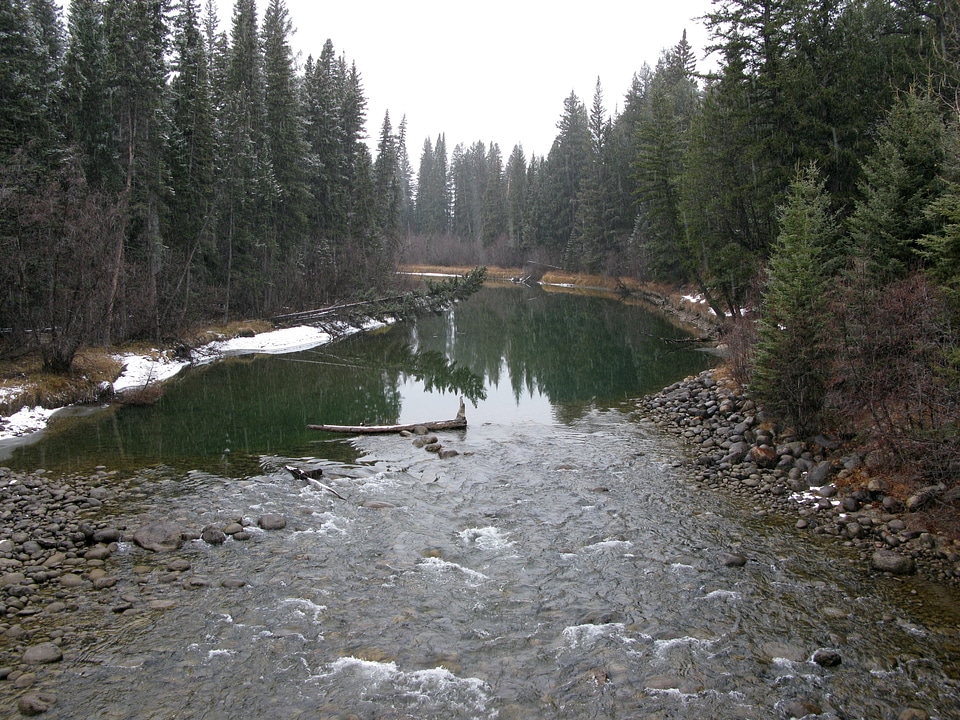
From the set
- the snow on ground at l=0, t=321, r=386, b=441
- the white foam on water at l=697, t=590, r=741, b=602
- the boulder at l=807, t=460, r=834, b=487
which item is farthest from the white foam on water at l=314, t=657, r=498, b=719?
the snow on ground at l=0, t=321, r=386, b=441

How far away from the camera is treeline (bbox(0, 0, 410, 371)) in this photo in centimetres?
2175

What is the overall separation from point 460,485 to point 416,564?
12.7 ft

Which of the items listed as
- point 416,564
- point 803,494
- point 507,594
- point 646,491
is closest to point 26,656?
point 416,564

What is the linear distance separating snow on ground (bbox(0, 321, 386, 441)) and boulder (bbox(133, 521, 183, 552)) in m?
8.51

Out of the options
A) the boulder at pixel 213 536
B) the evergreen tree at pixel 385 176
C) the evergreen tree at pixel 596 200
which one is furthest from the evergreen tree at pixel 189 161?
the evergreen tree at pixel 596 200

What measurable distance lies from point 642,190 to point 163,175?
25.3 metres

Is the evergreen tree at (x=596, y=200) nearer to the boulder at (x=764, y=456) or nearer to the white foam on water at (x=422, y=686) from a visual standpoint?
the boulder at (x=764, y=456)

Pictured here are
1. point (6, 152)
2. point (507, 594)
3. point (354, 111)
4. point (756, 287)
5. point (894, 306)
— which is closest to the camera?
point (507, 594)

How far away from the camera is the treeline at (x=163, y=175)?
2175cm

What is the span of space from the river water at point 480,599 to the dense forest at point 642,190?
4153mm

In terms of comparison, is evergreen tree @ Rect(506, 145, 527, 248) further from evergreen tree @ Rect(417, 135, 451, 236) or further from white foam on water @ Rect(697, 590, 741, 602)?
white foam on water @ Rect(697, 590, 741, 602)

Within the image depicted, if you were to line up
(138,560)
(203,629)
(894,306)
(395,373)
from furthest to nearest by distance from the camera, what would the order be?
(395,373), (894,306), (138,560), (203,629)

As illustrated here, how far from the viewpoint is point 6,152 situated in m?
23.5

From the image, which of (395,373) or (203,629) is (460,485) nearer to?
(203,629)
